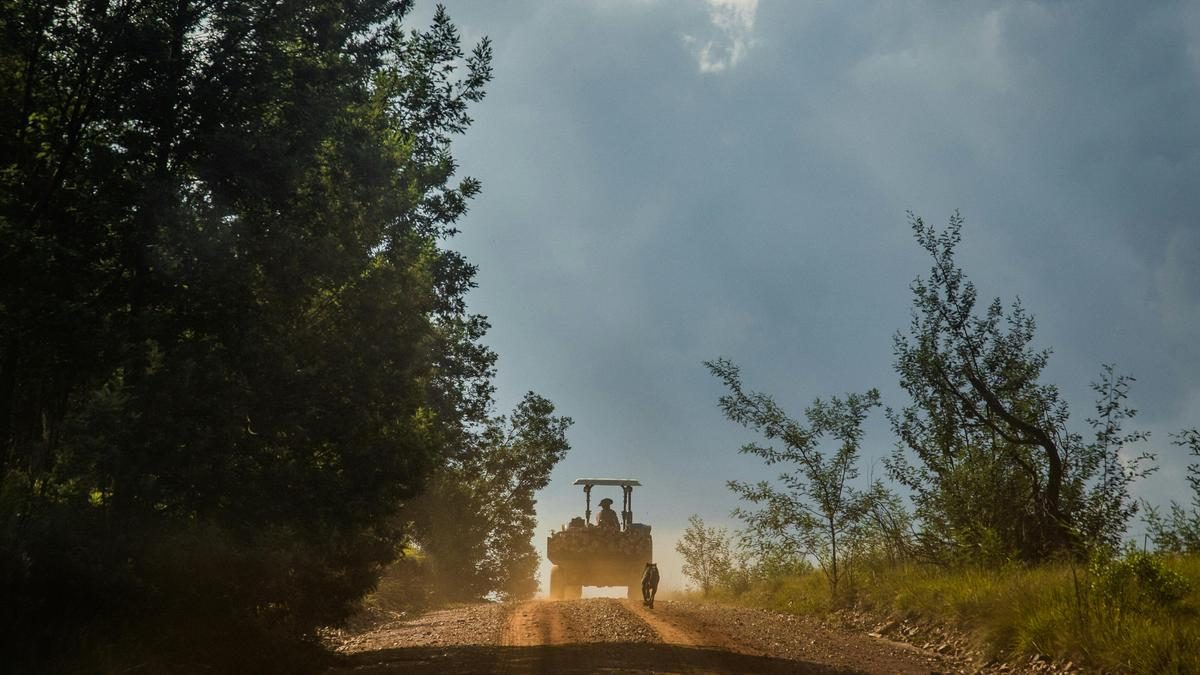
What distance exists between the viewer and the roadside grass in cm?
1031

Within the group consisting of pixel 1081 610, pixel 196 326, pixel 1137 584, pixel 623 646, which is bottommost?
pixel 623 646

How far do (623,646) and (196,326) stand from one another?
298 inches

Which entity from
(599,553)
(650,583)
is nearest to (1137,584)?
(650,583)

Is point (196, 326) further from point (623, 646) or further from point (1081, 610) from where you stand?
point (1081, 610)

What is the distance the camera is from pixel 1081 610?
38.8 ft

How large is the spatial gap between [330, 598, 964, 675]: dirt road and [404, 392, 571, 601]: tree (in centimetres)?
1341

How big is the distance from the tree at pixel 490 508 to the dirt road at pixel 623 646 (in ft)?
44.0

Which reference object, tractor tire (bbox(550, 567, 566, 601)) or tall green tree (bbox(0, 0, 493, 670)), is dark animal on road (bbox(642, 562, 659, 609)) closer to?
tall green tree (bbox(0, 0, 493, 670))

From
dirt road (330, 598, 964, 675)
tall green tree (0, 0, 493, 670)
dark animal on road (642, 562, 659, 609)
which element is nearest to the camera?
tall green tree (0, 0, 493, 670)

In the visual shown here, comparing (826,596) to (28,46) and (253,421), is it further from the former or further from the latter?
(28,46)

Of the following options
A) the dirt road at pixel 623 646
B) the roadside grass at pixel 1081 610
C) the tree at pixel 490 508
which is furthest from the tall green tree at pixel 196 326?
the tree at pixel 490 508

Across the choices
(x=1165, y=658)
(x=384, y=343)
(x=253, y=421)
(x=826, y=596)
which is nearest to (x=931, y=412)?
(x=826, y=596)

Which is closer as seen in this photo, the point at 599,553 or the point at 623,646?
the point at 623,646

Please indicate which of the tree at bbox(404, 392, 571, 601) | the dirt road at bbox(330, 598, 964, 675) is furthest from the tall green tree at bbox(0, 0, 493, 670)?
the tree at bbox(404, 392, 571, 601)
